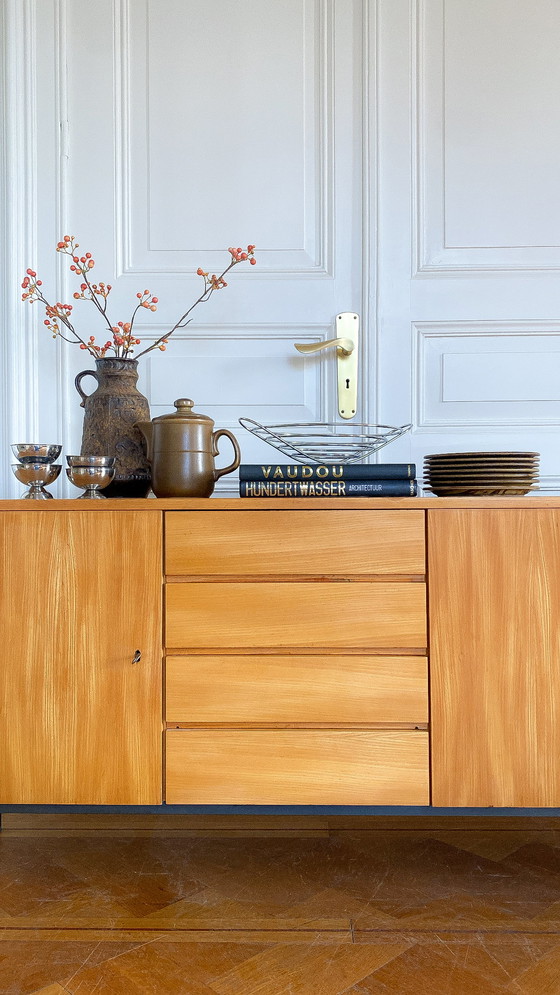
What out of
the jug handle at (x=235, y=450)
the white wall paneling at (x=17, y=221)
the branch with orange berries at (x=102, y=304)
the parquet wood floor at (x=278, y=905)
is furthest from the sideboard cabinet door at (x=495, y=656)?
the white wall paneling at (x=17, y=221)

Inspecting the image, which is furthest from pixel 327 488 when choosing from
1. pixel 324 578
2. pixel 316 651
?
pixel 316 651

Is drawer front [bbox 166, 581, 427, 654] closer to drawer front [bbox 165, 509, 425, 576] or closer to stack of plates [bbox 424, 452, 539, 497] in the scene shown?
drawer front [bbox 165, 509, 425, 576]

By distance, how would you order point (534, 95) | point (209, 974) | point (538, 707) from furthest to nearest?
point (534, 95), point (538, 707), point (209, 974)

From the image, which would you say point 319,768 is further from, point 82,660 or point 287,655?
point 82,660

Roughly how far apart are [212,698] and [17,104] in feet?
4.74

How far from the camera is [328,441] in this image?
154 centimetres

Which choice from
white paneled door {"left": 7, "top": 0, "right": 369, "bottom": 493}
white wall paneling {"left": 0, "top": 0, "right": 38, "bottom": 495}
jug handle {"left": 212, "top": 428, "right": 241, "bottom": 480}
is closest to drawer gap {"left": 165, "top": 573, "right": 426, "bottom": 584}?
jug handle {"left": 212, "top": 428, "right": 241, "bottom": 480}

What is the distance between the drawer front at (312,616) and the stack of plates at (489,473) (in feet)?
0.69

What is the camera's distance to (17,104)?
164cm

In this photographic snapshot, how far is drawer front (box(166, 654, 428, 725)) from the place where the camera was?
112 centimetres

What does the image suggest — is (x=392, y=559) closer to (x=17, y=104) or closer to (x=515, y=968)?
(x=515, y=968)

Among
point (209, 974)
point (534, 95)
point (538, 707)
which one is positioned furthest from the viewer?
point (534, 95)

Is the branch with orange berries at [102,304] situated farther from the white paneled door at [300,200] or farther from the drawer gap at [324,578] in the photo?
the drawer gap at [324,578]

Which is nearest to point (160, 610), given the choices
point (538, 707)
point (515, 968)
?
point (538, 707)
